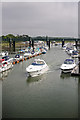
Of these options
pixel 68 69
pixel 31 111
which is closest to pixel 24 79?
pixel 68 69

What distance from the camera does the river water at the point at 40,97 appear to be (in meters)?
11.1

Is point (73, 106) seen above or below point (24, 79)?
below

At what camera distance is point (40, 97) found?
13742 millimetres

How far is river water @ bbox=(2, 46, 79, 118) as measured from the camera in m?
11.1

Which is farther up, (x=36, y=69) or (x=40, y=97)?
(x=36, y=69)

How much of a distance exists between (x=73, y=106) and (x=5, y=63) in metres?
16.1

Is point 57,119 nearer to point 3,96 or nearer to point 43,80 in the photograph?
point 3,96

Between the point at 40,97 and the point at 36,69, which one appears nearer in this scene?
the point at 40,97

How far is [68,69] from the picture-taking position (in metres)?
21.3

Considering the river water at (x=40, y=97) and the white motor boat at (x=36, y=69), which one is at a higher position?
the white motor boat at (x=36, y=69)

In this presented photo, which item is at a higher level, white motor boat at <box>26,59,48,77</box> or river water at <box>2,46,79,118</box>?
white motor boat at <box>26,59,48,77</box>

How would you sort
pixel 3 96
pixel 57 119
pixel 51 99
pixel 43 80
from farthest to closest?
pixel 43 80
pixel 3 96
pixel 51 99
pixel 57 119

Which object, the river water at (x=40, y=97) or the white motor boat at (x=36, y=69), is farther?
the white motor boat at (x=36, y=69)

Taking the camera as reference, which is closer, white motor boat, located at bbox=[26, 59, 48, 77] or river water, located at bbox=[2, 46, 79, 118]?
river water, located at bbox=[2, 46, 79, 118]
